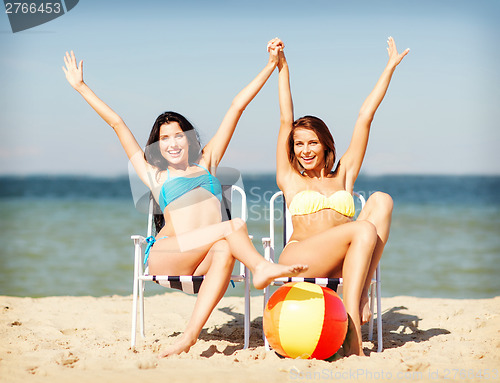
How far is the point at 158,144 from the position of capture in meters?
4.10

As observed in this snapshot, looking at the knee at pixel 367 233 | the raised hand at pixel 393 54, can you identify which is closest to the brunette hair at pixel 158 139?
the knee at pixel 367 233

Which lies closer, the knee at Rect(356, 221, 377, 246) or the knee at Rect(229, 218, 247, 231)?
the knee at Rect(356, 221, 377, 246)

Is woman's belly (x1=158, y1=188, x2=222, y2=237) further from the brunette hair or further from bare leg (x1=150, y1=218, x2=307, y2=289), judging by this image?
the brunette hair

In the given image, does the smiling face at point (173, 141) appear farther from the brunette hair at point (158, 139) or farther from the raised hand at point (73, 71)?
the raised hand at point (73, 71)

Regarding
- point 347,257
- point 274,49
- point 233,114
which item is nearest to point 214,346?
point 347,257

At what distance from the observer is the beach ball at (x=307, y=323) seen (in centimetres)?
310

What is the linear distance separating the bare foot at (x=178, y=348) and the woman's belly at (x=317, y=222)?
3.29ft

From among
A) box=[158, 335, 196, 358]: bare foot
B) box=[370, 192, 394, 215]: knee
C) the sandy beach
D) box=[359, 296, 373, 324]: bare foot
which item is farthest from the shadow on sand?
box=[370, 192, 394, 215]: knee

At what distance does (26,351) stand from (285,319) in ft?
5.55

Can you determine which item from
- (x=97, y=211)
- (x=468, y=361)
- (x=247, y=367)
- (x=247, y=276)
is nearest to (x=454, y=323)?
(x=468, y=361)

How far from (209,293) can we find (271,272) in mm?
453

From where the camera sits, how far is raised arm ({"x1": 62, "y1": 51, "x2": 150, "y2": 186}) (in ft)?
13.4

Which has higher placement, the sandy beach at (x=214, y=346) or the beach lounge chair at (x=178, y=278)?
the beach lounge chair at (x=178, y=278)

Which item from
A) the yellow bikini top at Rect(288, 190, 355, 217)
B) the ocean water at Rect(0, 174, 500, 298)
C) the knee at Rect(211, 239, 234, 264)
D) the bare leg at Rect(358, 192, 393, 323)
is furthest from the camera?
the ocean water at Rect(0, 174, 500, 298)
